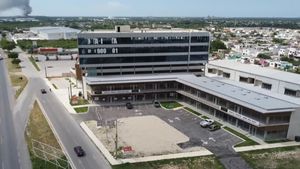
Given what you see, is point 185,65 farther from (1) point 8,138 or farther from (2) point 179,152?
(1) point 8,138

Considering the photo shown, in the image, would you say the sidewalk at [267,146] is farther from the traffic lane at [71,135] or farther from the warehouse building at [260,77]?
the traffic lane at [71,135]

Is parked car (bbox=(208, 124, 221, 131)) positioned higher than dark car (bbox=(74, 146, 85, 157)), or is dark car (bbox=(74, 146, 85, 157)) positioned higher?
dark car (bbox=(74, 146, 85, 157))

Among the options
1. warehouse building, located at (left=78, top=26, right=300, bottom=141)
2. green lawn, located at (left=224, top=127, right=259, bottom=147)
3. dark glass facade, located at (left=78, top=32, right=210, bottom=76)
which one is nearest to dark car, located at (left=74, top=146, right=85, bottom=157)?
green lawn, located at (left=224, top=127, right=259, bottom=147)

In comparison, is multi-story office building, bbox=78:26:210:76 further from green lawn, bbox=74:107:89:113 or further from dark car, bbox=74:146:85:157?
dark car, bbox=74:146:85:157

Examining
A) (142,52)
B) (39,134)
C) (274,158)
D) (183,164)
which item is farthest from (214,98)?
(39,134)

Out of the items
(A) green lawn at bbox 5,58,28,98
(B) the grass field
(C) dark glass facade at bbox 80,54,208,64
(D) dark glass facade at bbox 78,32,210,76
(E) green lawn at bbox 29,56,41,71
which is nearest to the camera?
(B) the grass field
